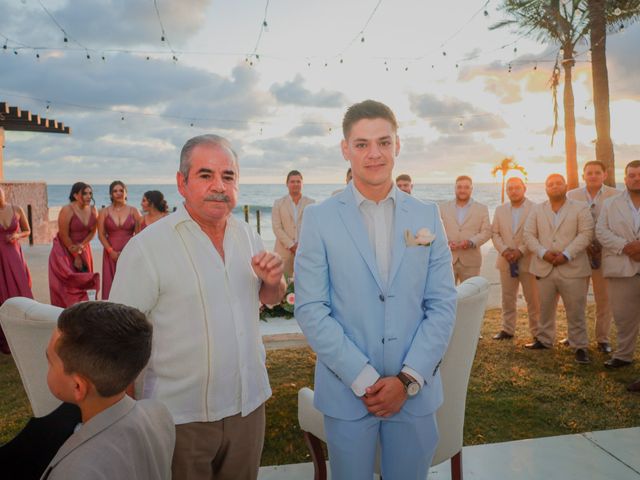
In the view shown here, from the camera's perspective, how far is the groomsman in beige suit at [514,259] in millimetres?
6188

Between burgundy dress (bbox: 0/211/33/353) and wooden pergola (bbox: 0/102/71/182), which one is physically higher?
wooden pergola (bbox: 0/102/71/182)

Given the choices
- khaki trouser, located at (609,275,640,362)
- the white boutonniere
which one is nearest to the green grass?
khaki trouser, located at (609,275,640,362)

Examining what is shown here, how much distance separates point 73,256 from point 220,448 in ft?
18.2

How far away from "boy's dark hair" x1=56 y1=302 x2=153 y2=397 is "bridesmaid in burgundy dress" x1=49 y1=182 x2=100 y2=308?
18.3ft

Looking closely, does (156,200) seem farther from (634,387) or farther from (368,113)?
(634,387)

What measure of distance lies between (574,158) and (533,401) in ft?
43.6

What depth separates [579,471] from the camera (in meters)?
3.07

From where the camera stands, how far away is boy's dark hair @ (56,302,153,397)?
4.51ft

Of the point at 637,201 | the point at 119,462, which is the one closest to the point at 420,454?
the point at 119,462

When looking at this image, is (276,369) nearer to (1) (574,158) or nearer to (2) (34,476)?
(2) (34,476)

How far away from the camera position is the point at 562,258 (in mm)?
5426

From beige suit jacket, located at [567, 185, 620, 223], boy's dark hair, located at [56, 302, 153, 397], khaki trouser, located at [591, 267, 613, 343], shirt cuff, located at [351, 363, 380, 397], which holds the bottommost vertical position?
khaki trouser, located at [591, 267, 613, 343]

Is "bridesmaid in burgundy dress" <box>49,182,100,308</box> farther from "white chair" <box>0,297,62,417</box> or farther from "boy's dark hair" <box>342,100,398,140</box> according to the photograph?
"boy's dark hair" <box>342,100,398,140</box>

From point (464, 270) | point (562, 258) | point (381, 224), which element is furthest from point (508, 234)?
point (381, 224)
